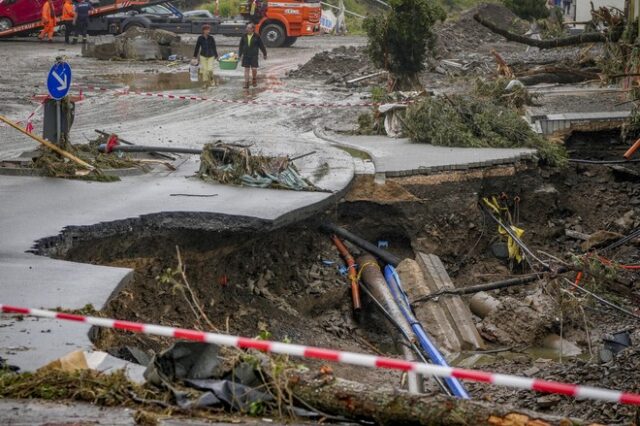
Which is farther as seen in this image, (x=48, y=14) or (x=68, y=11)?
(x=68, y=11)

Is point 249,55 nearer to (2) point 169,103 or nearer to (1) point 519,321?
(2) point 169,103

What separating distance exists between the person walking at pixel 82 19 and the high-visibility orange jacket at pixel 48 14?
0.78 metres

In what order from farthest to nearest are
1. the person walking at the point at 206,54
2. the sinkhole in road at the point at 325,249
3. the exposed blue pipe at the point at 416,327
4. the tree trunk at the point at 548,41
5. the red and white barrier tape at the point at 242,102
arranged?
the person walking at the point at 206,54 < the red and white barrier tape at the point at 242,102 < the tree trunk at the point at 548,41 < the sinkhole in road at the point at 325,249 < the exposed blue pipe at the point at 416,327

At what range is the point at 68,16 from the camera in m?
39.2

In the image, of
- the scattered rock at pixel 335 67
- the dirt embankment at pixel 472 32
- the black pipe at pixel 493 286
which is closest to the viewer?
the black pipe at pixel 493 286

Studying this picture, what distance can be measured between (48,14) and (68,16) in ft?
3.25

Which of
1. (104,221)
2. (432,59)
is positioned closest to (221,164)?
(104,221)

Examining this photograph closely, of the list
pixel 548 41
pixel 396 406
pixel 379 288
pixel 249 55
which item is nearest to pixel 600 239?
pixel 379 288

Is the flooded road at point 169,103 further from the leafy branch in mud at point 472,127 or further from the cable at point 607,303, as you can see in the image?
the cable at point 607,303

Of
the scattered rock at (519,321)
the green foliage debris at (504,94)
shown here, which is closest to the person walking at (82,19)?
the green foliage debris at (504,94)

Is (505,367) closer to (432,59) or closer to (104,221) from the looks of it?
(104,221)

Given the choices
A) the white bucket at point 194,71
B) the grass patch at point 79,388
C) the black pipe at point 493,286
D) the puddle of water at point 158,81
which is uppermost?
the white bucket at point 194,71

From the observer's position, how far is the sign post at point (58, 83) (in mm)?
13750

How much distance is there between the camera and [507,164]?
15.1 metres
